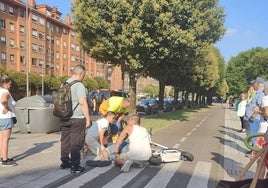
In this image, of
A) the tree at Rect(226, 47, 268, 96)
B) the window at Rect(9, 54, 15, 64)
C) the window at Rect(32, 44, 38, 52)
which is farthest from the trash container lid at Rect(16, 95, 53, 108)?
the tree at Rect(226, 47, 268, 96)

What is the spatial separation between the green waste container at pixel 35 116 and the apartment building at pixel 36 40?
32540 mm

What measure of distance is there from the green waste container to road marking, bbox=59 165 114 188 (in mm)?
6152

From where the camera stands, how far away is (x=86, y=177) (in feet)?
22.0

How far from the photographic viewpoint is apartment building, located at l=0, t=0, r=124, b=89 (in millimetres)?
57375

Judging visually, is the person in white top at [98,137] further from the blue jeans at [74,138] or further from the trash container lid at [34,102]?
the trash container lid at [34,102]

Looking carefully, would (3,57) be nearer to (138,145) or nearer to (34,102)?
(34,102)

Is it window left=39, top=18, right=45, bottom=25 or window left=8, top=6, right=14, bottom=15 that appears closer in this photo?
window left=8, top=6, right=14, bottom=15

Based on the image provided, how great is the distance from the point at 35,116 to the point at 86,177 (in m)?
7.10

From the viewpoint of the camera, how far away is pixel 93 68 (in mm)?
94500

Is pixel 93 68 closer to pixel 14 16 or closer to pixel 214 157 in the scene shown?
pixel 14 16

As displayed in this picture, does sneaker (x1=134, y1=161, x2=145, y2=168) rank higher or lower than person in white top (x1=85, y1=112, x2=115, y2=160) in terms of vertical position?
lower

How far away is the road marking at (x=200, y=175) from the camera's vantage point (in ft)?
21.8

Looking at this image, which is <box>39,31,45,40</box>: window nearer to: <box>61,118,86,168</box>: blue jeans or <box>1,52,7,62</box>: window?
<box>1,52,7,62</box>: window

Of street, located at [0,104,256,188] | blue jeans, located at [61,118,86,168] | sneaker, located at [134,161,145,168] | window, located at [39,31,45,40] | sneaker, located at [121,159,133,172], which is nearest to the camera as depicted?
street, located at [0,104,256,188]
